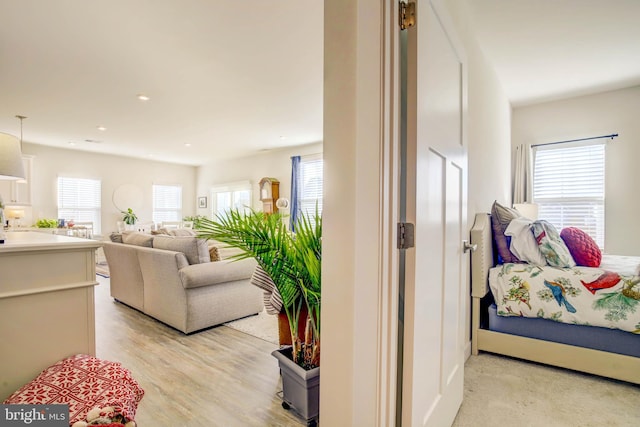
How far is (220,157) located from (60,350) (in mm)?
7025

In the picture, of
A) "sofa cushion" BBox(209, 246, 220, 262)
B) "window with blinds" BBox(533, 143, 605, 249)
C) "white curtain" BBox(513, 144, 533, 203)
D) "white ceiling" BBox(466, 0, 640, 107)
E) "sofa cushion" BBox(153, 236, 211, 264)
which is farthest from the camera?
"white curtain" BBox(513, 144, 533, 203)

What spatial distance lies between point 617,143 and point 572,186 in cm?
66

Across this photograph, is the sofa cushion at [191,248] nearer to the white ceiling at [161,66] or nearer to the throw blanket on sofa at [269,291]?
the throw blanket on sofa at [269,291]

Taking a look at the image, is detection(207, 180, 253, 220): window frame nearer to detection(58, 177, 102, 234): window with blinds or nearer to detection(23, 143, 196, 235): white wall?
detection(23, 143, 196, 235): white wall

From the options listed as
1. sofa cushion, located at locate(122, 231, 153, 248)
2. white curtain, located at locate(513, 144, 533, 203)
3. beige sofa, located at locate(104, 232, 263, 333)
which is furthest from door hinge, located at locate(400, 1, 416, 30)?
white curtain, located at locate(513, 144, 533, 203)

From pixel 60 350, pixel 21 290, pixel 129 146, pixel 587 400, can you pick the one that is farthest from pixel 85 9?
pixel 129 146

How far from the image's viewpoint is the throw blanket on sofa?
162cm

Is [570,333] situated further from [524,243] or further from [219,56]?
[219,56]

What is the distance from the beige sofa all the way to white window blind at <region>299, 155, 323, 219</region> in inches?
137

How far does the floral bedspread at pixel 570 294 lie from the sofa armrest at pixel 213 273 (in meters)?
2.19

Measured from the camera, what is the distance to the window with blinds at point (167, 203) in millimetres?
8430

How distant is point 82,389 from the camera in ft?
3.34

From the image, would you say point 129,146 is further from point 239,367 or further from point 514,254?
point 514,254

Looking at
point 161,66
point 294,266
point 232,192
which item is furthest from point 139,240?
point 232,192
